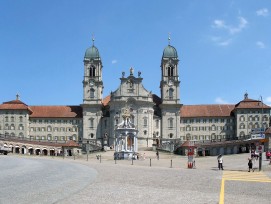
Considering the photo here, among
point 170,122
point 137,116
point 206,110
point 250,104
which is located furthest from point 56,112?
point 250,104

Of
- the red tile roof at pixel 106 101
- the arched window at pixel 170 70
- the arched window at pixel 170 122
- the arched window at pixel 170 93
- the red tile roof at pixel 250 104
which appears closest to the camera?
the red tile roof at pixel 250 104

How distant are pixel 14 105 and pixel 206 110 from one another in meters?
50.7

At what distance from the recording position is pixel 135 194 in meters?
19.2

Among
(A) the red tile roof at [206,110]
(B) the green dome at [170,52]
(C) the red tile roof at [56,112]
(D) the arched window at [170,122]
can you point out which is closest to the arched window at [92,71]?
(C) the red tile roof at [56,112]

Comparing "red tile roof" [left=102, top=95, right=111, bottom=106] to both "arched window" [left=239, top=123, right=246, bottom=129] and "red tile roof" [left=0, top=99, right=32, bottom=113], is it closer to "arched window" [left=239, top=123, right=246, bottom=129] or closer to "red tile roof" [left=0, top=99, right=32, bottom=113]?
"red tile roof" [left=0, top=99, right=32, bottom=113]

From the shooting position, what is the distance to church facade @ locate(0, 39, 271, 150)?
115938 millimetres

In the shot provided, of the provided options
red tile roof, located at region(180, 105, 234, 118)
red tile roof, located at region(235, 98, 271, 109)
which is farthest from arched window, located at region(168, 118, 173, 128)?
red tile roof, located at region(235, 98, 271, 109)

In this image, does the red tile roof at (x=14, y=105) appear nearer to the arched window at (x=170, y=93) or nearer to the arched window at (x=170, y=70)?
the arched window at (x=170, y=93)

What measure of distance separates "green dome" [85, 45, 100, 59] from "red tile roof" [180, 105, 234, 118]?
89.4 ft

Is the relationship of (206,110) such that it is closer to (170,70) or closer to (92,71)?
(170,70)

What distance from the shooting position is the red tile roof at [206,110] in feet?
405

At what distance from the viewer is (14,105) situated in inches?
4806

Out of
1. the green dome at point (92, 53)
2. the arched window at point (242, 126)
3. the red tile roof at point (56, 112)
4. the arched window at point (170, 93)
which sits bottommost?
the arched window at point (242, 126)

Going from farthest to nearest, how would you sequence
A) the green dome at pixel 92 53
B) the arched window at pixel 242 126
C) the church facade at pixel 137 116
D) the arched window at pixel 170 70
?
1. the green dome at pixel 92 53
2. the arched window at pixel 170 70
3. the arched window at pixel 242 126
4. the church facade at pixel 137 116
